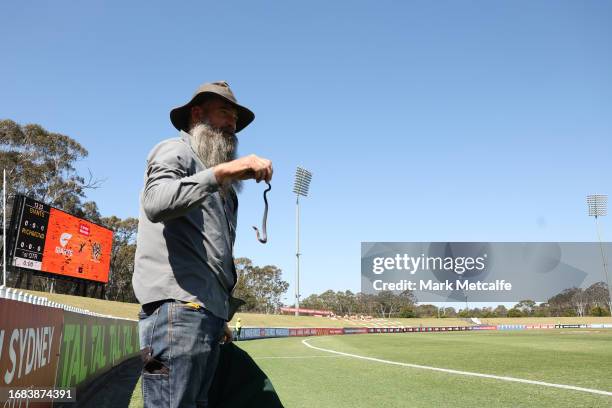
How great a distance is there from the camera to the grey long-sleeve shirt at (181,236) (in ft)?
5.82

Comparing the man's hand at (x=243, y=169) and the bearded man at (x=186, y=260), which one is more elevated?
the man's hand at (x=243, y=169)

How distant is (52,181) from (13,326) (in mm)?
48636

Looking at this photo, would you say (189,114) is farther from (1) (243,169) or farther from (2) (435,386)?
(2) (435,386)

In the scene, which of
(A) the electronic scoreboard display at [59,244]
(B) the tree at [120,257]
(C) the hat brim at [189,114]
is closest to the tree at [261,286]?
(B) the tree at [120,257]

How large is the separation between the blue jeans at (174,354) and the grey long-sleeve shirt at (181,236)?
7cm

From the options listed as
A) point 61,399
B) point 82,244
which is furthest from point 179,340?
point 82,244

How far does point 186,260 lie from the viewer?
6.21 feet

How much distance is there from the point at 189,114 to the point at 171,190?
2.35 feet

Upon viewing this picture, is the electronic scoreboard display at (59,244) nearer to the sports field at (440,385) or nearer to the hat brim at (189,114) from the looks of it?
the sports field at (440,385)

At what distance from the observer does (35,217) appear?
1038 inches

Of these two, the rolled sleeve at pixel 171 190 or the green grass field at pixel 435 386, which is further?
the green grass field at pixel 435 386

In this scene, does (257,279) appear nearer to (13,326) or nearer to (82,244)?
(82,244)

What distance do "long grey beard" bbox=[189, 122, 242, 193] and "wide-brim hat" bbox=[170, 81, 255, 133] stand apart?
130 millimetres

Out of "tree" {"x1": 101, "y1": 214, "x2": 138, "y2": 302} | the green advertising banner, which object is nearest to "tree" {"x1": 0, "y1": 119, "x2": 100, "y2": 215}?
"tree" {"x1": 101, "y1": 214, "x2": 138, "y2": 302}
